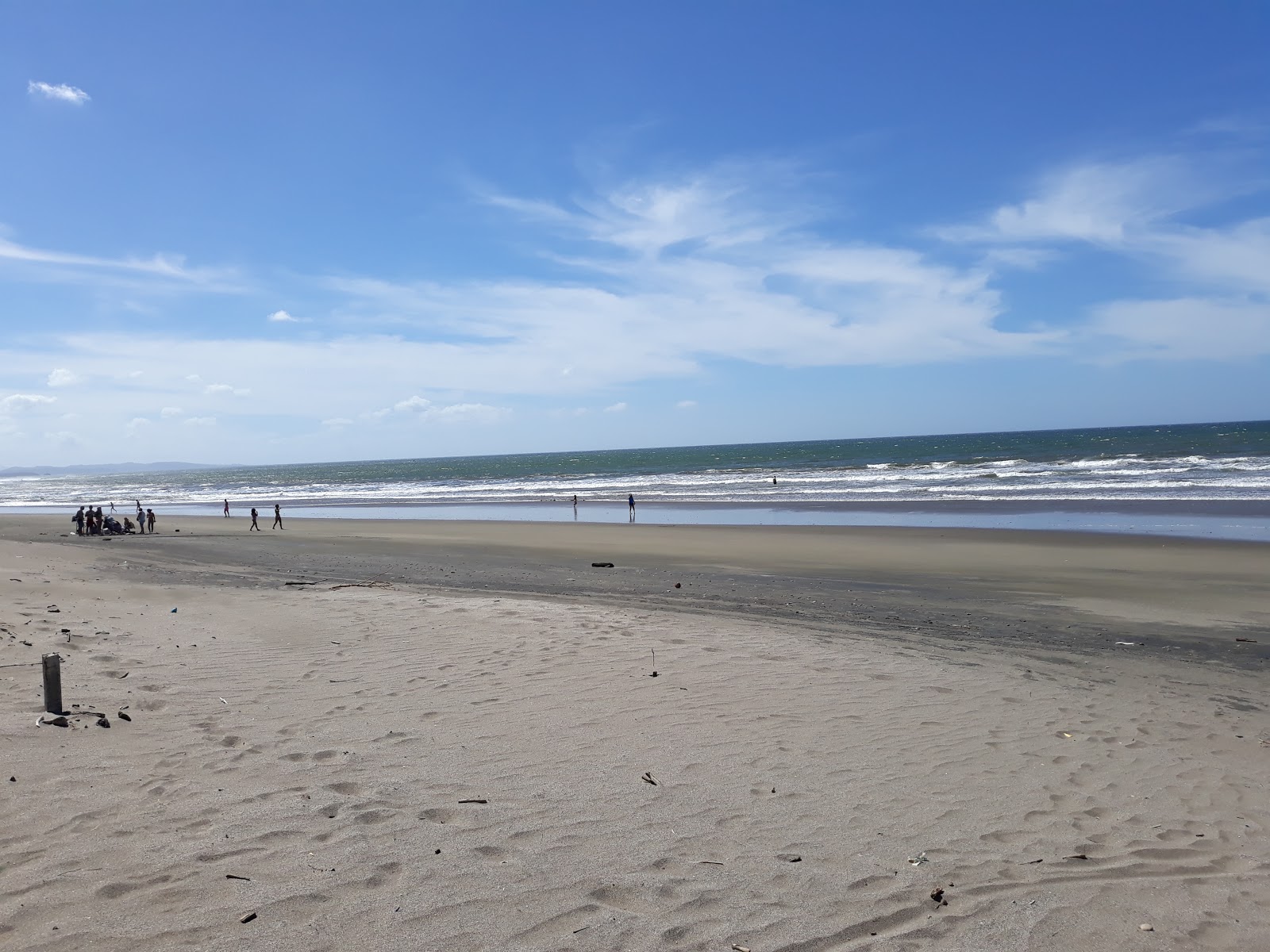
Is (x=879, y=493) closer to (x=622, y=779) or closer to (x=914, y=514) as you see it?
(x=914, y=514)

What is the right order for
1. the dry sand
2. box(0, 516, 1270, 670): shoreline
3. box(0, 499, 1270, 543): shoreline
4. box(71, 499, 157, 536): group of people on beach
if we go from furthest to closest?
box(71, 499, 157, 536): group of people on beach < box(0, 499, 1270, 543): shoreline < box(0, 516, 1270, 670): shoreline < the dry sand

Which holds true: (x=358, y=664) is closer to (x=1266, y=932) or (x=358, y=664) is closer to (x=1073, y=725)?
(x=1073, y=725)

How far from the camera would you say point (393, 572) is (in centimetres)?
1736

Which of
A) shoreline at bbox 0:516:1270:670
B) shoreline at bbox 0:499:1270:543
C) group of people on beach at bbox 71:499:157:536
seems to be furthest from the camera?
group of people on beach at bbox 71:499:157:536

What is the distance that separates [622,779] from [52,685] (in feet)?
13.9

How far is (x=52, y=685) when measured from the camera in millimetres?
6066

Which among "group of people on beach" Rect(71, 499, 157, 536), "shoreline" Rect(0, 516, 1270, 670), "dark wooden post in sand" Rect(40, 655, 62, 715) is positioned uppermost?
"group of people on beach" Rect(71, 499, 157, 536)

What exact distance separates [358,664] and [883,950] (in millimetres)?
6014

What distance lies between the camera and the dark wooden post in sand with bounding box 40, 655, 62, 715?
604 centimetres

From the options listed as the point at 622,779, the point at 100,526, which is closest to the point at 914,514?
the point at 622,779

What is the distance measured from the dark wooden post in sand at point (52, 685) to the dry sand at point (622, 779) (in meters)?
0.19

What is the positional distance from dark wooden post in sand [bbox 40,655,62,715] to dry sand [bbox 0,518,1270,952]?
0.63 ft

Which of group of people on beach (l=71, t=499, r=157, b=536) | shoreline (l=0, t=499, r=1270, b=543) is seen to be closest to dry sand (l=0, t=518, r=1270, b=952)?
shoreline (l=0, t=499, r=1270, b=543)

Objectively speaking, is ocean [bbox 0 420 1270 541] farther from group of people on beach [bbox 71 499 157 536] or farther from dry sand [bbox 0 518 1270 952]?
dry sand [bbox 0 518 1270 952]
